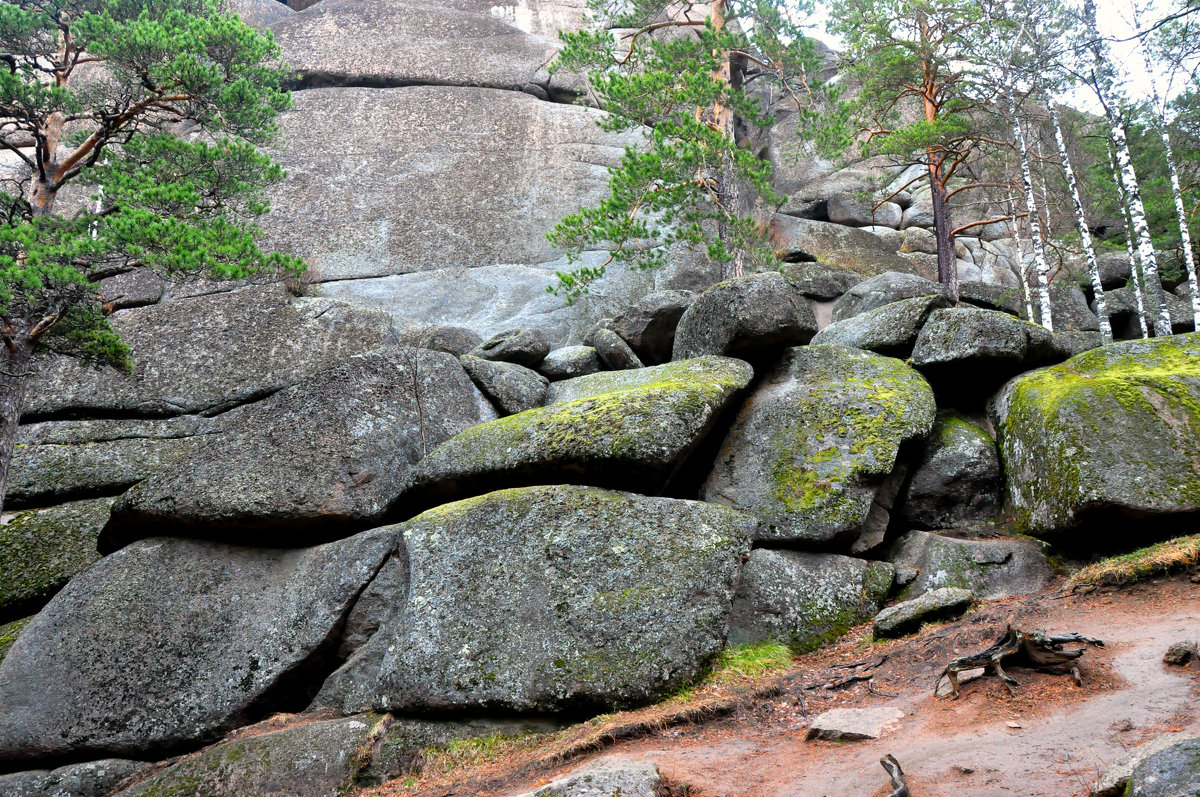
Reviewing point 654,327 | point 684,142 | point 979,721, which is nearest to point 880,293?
Answer: point 654,327

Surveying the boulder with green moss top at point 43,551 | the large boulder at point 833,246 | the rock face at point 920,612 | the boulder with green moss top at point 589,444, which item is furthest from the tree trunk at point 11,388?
the large boulder at point 833,246

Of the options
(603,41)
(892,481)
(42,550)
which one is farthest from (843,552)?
(603,41)

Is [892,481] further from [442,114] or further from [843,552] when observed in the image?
[442,114]

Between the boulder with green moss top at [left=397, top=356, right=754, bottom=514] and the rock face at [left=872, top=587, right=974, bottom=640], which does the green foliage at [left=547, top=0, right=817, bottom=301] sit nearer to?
the boulder with green moss top at [left=397, top=356, right=754, bottom=514]

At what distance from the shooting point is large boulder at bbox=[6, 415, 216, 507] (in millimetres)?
12133

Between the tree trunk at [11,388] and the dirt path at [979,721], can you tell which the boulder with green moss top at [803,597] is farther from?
the tree trunk at [11,388]

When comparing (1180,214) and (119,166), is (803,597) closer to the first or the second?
(119,166)

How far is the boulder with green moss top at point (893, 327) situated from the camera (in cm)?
1305

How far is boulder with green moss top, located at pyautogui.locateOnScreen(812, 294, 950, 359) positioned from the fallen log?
6901mm

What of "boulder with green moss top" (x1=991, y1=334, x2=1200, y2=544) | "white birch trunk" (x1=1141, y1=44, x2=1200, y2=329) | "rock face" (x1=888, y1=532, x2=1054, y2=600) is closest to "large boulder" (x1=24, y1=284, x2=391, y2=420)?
"rock face" (x1=888, y1=532, x2=1054, y2=600)

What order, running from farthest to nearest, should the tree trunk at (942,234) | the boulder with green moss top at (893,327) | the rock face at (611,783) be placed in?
the tree trunk at (942,234) → the boulder with green moss top at (893,327) → the rock face at (611,783)

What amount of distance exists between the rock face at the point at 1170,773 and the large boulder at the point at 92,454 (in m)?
12.0

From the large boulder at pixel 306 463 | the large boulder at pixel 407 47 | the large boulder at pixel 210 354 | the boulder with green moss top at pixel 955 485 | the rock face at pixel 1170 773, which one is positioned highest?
the large boulder at pixel 407 47

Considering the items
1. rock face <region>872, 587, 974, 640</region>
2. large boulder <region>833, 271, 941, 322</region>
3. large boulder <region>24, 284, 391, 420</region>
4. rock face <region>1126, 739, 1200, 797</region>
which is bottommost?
rock face <region>872, 587, 974, 640</region>
